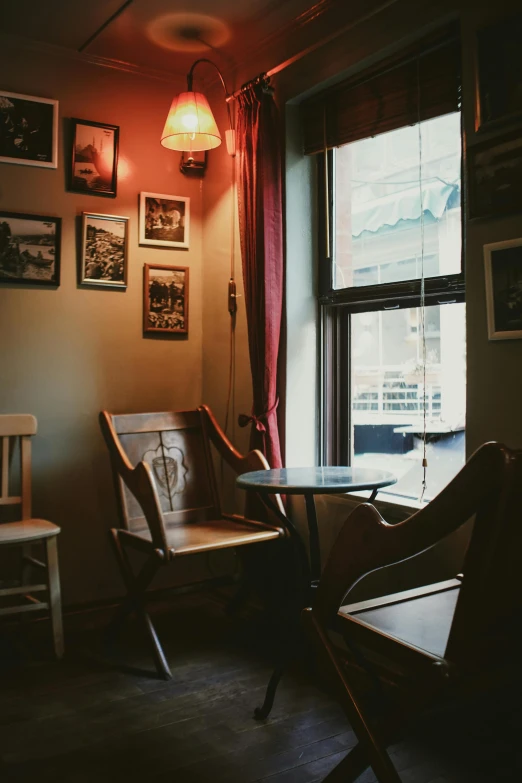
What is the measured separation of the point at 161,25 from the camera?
3.25 metres

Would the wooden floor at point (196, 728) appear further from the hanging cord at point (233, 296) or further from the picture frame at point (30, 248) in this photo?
the picture frame at point (30, 248)

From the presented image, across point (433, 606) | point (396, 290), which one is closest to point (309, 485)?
point (433, 606)

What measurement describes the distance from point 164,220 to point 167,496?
4.76 ft

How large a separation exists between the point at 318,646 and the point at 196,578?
2.28m

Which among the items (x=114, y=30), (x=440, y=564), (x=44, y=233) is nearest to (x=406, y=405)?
(x=440, y=564)

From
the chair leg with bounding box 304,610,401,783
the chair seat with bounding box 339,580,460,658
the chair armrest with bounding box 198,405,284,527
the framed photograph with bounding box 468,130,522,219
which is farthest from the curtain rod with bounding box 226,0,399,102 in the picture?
the chair leg with bounding box 304,610,401,783

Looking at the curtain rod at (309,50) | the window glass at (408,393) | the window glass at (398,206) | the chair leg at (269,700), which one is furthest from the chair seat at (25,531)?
the curtain rod at (309,50)

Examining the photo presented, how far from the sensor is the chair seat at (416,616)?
1519mm

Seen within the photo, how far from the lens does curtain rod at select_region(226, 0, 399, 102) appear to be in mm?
2725

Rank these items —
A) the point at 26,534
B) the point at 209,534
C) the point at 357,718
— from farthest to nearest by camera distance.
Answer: the point at 209,534 < the point at 26,534 < the point at 357,718

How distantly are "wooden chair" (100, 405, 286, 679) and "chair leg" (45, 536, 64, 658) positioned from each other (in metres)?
0.23

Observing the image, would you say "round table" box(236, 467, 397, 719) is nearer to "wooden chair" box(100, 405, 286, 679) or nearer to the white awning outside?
"wooden chair" box(100, 405, 286, 679)

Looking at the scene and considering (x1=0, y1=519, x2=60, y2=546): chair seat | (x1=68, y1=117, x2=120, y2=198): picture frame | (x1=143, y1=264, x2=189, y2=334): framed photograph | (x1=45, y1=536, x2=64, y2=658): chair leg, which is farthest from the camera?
(x1=143, y1=264, x2=189, y2=334): framed photograph

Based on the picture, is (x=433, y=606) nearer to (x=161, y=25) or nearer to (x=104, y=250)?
(x=104, y=250)
